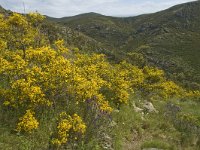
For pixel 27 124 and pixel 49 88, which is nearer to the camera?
pixel 27 124

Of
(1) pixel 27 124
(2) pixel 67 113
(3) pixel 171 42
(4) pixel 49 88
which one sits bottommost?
(3) pixel 171 42

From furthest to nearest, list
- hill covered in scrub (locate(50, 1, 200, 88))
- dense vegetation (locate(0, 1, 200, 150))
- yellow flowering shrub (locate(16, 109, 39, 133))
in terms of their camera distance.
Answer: hill covered in scrub (locate(50, 1, 200, 88))
dense vegetation (locate(0, 1, 200, 150))
yellow flowering shrub (locate(16, 109, 39, 133))

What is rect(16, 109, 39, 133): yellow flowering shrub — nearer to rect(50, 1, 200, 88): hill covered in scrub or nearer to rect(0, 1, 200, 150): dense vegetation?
rect(0, 1, 200, 150): dense vegetation

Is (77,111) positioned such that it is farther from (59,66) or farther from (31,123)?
(31,123)

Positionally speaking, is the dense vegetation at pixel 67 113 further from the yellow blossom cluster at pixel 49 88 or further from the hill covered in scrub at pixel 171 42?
the hill covered in scrub at pixel 171 42

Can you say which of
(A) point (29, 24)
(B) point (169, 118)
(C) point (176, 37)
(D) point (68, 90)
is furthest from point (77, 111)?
(C) point (176, 37)

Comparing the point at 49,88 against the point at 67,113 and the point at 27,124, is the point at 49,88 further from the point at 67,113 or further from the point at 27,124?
the point at 27,124

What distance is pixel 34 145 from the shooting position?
7.84m

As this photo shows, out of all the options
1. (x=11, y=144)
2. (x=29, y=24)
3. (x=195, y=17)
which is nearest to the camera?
(x=11, y=144)

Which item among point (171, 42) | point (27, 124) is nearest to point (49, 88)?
point (27, 124)

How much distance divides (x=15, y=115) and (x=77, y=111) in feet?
5.80

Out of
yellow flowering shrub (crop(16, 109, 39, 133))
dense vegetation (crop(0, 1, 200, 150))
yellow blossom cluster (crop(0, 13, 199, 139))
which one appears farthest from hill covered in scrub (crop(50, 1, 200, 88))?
yellow flowering shrub (crop(16, 109, 39, 133))

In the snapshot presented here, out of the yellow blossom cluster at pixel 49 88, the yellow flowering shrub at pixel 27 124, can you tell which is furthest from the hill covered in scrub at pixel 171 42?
the yellow flowering shrub at pixel 27 124

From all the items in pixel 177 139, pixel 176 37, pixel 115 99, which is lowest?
pixel 176 37
